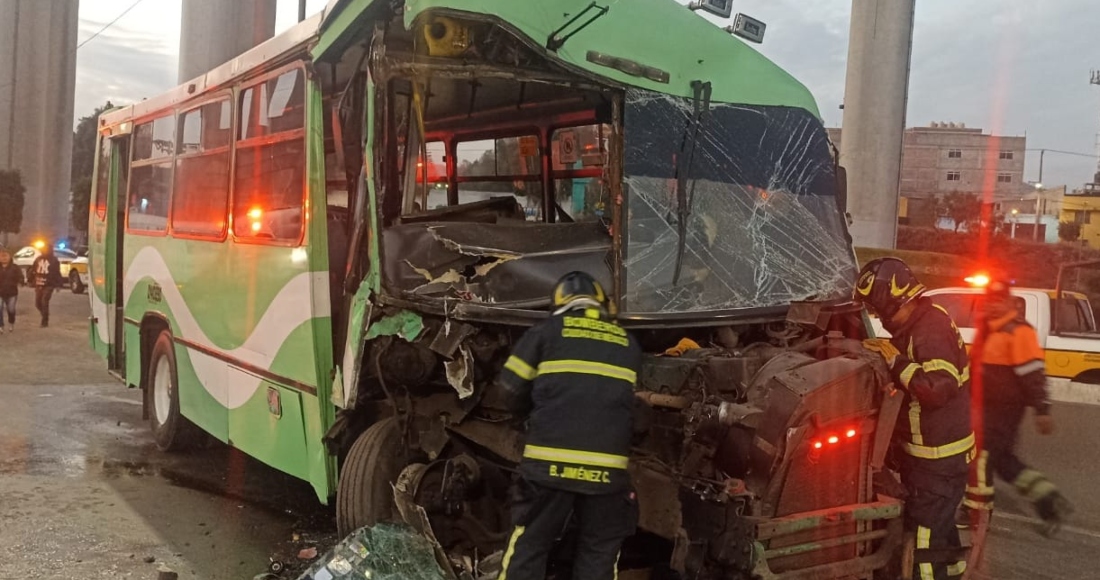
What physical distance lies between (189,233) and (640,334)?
4.39 m

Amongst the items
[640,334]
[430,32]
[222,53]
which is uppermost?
[222,53]

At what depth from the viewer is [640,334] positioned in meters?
4.53

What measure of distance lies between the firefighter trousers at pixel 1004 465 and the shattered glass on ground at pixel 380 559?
3.12 metres

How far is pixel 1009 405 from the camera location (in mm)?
5395

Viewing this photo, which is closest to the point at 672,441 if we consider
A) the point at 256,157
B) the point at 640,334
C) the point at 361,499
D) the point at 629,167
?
the point at 640,334

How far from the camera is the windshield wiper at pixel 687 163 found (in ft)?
15.2

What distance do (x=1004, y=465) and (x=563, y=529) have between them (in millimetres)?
3127

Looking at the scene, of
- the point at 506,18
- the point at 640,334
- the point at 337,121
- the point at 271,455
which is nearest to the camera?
the point at 506,18

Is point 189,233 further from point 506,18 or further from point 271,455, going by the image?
point 506,18

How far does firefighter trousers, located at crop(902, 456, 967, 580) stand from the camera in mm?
4211

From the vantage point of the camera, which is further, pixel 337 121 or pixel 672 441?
pixel 337 121

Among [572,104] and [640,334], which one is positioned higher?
[572,104]

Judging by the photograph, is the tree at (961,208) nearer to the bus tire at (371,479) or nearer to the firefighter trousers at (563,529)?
the bus tire at (371,479)

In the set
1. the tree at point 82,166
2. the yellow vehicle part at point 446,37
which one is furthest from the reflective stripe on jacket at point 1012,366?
the tree at point 82,166
